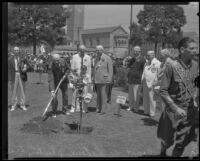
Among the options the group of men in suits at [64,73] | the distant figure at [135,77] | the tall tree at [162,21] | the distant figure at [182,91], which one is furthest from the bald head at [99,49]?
the distant figure at [182,91]

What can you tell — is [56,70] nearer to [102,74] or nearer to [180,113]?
[102,74]

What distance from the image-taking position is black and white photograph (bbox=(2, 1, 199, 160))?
4906 mm

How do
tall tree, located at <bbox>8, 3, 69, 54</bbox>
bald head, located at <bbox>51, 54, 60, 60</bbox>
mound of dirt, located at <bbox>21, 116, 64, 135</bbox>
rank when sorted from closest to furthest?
tall tree, located at <bbox>8, 3, 69, 54</bbox> < mound of dirt, located at <bbox>21, 116, 64, 135</bbox> < bald head, located at <bbox>51, 54, 60, 60</bbox>

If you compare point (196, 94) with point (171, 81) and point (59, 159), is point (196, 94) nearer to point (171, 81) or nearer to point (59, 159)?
point (171, 81)

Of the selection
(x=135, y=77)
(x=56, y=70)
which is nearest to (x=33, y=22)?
(x=56, y=70)

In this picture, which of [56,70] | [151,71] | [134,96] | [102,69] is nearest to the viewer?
[151,71]

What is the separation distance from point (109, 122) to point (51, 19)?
101 inches

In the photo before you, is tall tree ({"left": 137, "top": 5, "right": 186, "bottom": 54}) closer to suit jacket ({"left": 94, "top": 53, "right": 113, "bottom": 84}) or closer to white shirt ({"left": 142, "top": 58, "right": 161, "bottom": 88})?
white shirt ({"left": 142, "top": 58, "right": 161, "bottom": 88})

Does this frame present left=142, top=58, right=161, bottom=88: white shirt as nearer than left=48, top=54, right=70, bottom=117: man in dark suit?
Yes

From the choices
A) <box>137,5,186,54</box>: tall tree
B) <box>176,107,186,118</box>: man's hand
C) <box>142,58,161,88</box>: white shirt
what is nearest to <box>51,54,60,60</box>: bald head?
<box>142,58,161,88</box>: white shirt

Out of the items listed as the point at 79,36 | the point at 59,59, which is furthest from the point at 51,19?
the point at 59,59

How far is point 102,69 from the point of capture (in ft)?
28.5

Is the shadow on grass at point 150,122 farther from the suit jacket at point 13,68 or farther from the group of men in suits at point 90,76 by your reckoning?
the suit jacket at point 13,68

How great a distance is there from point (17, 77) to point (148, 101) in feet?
10.9
